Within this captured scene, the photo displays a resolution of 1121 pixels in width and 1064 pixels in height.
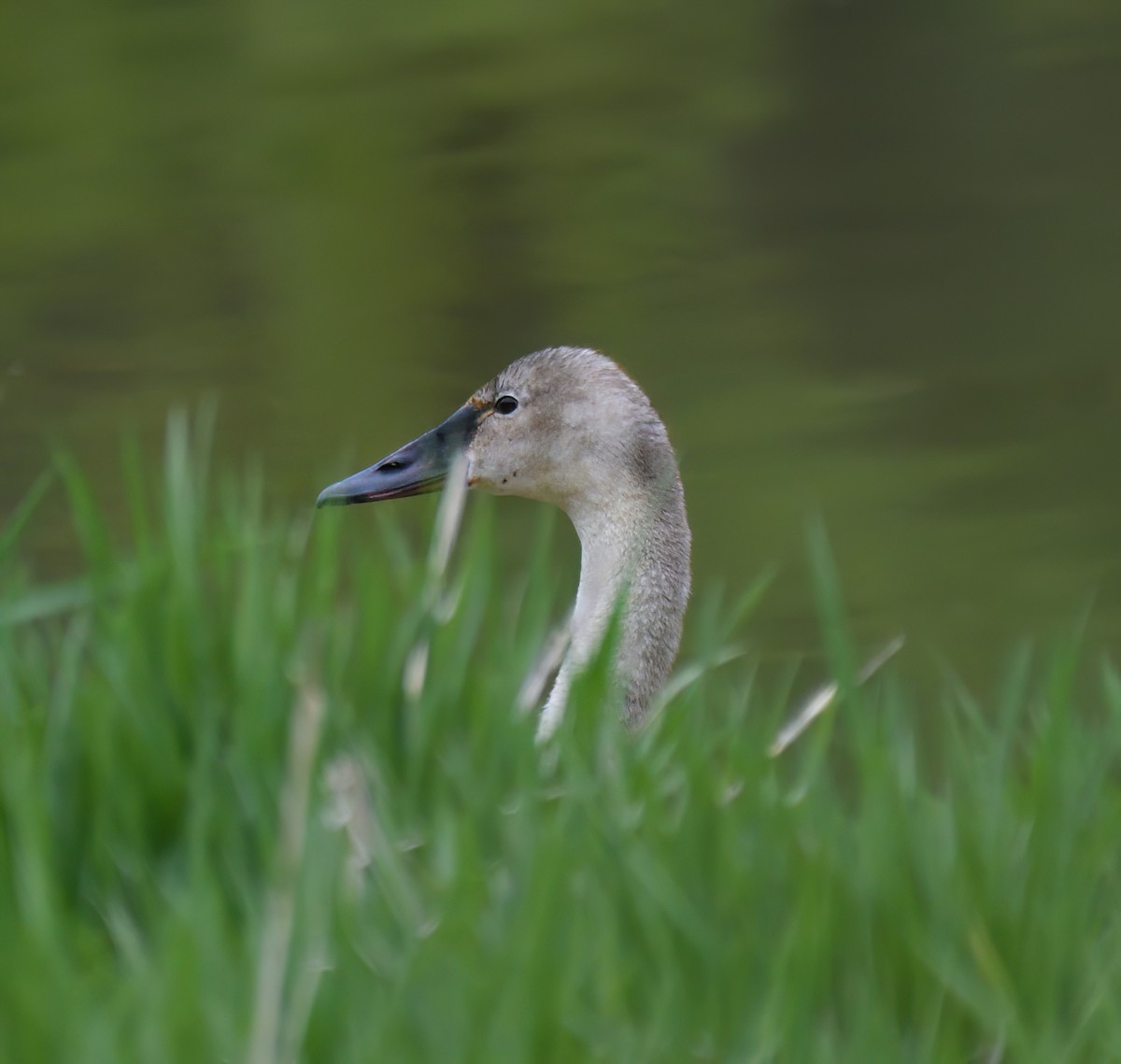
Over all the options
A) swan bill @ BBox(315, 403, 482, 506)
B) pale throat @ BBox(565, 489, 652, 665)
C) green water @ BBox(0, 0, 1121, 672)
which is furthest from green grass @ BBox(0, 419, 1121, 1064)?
green water @ BBox(0, 0, 1121, 672)

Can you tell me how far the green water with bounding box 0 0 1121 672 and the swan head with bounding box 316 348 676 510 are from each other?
222cm

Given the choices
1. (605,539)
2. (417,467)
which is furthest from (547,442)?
(417,467)

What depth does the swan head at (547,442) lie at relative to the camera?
4.35 meters

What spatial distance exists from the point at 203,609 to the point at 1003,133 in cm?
1017

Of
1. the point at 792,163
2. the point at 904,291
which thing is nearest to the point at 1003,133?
the point at 792,163

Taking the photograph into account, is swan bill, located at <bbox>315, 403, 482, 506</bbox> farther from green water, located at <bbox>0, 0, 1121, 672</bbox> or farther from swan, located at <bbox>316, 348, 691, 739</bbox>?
green water, located at <bbox>0, 0, 1121, 672</bbox>

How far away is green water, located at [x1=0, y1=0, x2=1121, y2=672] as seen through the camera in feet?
25.9

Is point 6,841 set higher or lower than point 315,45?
lower

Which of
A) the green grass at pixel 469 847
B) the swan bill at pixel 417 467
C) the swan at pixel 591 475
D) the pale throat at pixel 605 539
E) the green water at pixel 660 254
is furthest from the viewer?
the green water at pixel 660 254

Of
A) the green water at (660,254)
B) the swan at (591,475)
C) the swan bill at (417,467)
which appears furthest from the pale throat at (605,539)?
the green water at (660,254)

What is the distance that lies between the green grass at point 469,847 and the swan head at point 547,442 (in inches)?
63.0

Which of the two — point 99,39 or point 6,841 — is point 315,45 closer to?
point 99,39

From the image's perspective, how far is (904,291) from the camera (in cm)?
988

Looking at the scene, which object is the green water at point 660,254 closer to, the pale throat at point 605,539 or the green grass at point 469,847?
the pale throat at point 605,539
